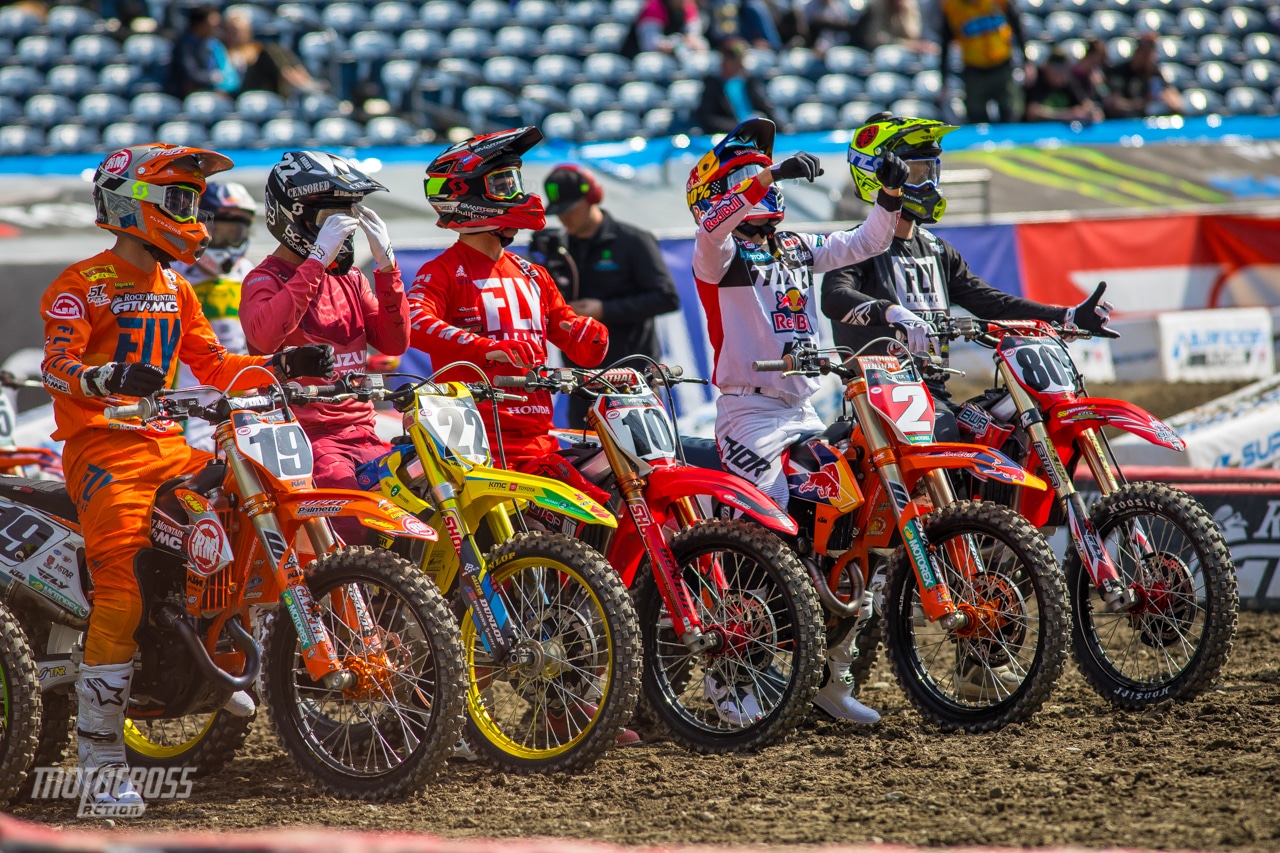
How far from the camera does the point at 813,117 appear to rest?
17.1 metres

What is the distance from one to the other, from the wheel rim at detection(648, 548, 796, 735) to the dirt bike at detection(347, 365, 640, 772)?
0.48 meters

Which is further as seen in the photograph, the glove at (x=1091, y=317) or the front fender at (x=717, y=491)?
the glove at (x=1091, y=317)

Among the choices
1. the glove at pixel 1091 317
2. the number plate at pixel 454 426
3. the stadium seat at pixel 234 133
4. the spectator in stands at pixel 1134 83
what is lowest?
the spectator in stands at pixel 1134 83

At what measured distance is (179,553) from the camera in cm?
509

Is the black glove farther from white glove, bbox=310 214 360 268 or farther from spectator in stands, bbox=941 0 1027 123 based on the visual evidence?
spectator in stands, bbox=941 0 1027 123

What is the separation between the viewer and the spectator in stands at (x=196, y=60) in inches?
614

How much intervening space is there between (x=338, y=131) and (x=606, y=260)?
8161 mm

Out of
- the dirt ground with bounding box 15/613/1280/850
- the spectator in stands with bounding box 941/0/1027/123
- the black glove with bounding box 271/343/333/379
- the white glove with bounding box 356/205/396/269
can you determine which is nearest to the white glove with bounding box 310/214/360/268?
the white glove with bounding box 356/205/396/269

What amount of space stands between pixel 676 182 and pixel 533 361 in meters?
7.47

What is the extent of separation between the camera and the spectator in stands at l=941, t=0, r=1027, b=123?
1584 cm

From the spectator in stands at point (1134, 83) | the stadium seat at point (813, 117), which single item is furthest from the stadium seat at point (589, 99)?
the spectator in stands at point (1134, 83)

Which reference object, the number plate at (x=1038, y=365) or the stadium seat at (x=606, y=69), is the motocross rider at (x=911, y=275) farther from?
the stadium seat at (x=606, y=69)

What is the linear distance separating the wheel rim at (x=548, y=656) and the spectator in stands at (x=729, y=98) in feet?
34.0

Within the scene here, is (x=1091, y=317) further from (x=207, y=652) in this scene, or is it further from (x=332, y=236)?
A: (x=207, y=652)
